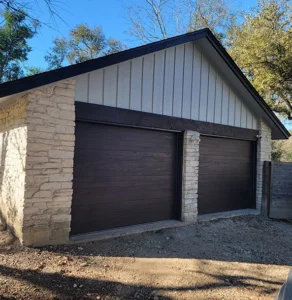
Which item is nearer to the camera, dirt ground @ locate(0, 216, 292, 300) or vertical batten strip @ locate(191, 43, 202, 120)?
dirt ground @ locate(0, 216, 292, 300)

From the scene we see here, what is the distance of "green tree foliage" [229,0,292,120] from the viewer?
1119cm

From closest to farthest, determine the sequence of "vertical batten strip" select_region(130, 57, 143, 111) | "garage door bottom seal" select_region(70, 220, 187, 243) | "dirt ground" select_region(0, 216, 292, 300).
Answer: "dirt ground" select_region(0, 216, 292, 300) → "garage door bottom seal" select_region(70, 220, 187, 243) → "vertical batten strip" select_region(130, 57, 143, 111)

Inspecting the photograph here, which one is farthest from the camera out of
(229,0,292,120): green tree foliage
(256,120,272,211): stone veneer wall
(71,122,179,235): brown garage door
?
(229,0,292,120): green tree foliage

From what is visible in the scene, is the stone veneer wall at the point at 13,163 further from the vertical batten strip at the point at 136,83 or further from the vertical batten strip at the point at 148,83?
the vertical batten strip at the point at 148,83

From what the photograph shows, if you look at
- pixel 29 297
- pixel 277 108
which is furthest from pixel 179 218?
pixel 277 108

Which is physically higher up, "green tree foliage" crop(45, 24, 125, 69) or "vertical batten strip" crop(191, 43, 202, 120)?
"green tree foliage" crop(45, 24, 125, 69)

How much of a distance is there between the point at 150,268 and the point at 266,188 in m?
5.84

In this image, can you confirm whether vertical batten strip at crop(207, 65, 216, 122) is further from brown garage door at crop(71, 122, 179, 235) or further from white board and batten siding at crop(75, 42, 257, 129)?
brown garage door at crop(71, 122, 179, 235)

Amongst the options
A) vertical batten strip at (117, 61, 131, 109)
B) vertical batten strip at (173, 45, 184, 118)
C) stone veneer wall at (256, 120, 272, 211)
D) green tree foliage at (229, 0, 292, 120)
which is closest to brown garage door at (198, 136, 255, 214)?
stone veneer wall at (256, 120, 272, 211)

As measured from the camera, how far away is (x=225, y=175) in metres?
8.30

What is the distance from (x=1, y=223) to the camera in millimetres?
6004

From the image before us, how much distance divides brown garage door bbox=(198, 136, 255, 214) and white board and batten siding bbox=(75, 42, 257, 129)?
70 centimetres

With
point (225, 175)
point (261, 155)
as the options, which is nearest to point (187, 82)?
point (225, 175)

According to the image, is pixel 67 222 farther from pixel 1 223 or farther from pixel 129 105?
pixel 129 105
